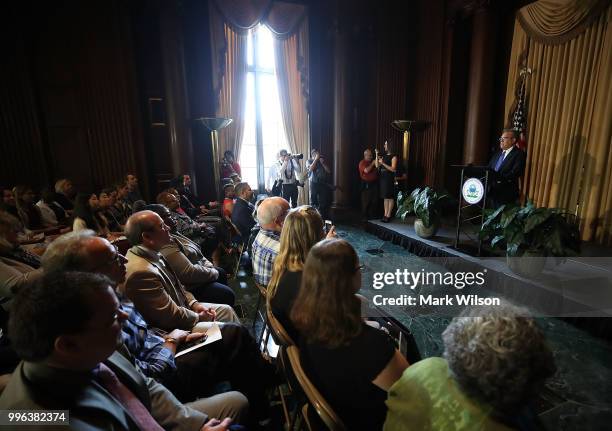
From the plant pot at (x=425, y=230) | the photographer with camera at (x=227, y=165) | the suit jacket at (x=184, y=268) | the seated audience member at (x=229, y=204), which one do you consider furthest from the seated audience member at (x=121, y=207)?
the plant pot at (x=425, y=230)

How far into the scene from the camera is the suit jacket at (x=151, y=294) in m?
1.56

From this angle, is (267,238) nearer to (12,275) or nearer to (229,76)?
(12,275)

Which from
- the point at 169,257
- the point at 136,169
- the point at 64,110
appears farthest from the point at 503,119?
the point at 64,110

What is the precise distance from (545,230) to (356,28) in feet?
16.9

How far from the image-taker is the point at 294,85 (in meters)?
6.64

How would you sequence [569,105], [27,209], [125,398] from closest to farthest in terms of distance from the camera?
1. [125,398]
2. [27,209]
3. [569,105]

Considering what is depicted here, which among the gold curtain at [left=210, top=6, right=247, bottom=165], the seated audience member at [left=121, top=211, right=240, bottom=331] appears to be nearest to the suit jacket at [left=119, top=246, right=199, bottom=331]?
the seated audience member at [left=121, top=211, right=240, bottom=331]

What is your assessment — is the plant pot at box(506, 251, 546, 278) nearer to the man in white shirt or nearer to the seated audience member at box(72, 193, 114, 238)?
the seated audience member at box(72, 193, 114, 238)

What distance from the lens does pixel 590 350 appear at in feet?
7.13

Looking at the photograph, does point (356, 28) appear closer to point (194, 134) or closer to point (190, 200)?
point (194, 134)

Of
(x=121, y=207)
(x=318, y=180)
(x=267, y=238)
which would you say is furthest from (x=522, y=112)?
(x=121, y=207)

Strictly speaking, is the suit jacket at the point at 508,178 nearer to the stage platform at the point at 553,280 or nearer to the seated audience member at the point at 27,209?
the stage platform at the point at 553,280

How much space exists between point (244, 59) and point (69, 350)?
6.43 m

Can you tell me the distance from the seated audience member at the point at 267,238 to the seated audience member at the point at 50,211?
9.67ft
